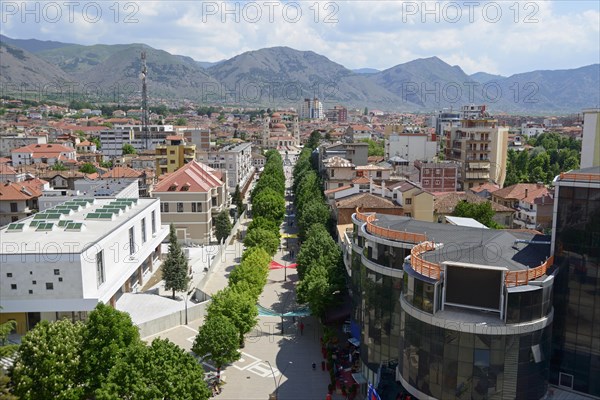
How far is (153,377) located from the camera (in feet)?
60.6

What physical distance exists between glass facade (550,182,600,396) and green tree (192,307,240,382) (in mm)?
14224

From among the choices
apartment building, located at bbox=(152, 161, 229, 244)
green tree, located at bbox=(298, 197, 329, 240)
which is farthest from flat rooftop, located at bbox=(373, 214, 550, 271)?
apartment building, located at bbox=(152, 161, 229, 244)

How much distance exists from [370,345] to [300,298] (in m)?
8.06

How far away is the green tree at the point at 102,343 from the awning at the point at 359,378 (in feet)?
33.9

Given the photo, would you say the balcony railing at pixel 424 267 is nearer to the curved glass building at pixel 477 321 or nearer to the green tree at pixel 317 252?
the curved glass building at pixel 477 321

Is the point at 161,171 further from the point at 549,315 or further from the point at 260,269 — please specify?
the point at 549,315

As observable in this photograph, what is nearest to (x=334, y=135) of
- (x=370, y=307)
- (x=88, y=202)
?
(x=88, y=202)

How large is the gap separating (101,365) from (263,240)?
870 inches

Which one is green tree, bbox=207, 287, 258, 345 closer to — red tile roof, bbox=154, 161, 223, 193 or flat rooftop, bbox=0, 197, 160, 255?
flat rooftop, bbox=0, 197, 160, 255

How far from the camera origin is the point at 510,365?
634 inches

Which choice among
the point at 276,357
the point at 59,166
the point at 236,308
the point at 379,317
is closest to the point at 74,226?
the point at 236,308

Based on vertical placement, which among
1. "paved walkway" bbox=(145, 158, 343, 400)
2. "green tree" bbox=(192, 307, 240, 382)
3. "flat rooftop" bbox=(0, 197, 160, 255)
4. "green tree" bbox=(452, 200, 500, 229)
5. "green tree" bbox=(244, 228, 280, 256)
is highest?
"flat rooftop" bbox=(0, 197, 160, 255)

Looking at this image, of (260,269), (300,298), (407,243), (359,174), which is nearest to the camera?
(407,243)

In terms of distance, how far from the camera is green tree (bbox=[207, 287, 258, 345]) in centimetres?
2672
